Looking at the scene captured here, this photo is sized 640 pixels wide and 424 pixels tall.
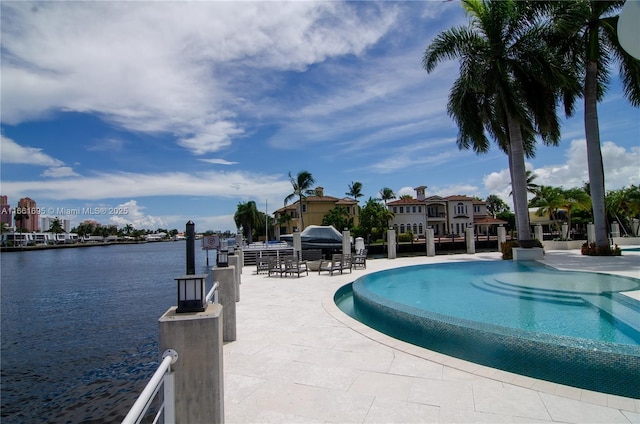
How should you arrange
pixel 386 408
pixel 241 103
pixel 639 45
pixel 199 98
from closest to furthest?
pixel 639 45
pixel 386 408
pixel 199 98
pixel 241 103

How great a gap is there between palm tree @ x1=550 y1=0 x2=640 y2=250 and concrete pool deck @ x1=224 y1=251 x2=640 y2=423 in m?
18.7

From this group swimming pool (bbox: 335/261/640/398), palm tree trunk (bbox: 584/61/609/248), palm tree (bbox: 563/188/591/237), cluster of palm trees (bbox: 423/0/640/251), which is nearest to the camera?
swimming pool (bbox: 335/261/640/398)

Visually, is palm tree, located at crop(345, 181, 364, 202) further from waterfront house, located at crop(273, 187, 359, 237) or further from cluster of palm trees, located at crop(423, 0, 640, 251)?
cluster of palm trees, located at crop(423, 0, 640, 251)

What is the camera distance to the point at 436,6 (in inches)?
463

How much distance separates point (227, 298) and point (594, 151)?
812 inches

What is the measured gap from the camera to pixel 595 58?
58.8ft

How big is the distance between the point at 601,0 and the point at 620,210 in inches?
1131

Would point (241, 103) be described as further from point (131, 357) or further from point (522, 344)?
point (522, 344)

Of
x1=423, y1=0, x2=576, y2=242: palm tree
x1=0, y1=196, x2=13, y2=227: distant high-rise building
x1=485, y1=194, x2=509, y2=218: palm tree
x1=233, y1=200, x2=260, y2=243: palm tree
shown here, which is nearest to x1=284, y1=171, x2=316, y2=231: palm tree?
x1=233, y1=200, x2=260, y2=243: palm tree

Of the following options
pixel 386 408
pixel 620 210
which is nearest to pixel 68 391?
pixel 386 408

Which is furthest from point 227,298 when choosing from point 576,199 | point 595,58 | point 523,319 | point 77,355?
point 576,199

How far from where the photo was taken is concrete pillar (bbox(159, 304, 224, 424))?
2680 millimetres

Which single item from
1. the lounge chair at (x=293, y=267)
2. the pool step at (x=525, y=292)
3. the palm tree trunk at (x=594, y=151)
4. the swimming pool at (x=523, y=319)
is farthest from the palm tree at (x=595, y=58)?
the lounge chair at (x=293, y=267)

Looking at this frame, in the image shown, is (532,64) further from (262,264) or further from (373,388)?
(373,388)
